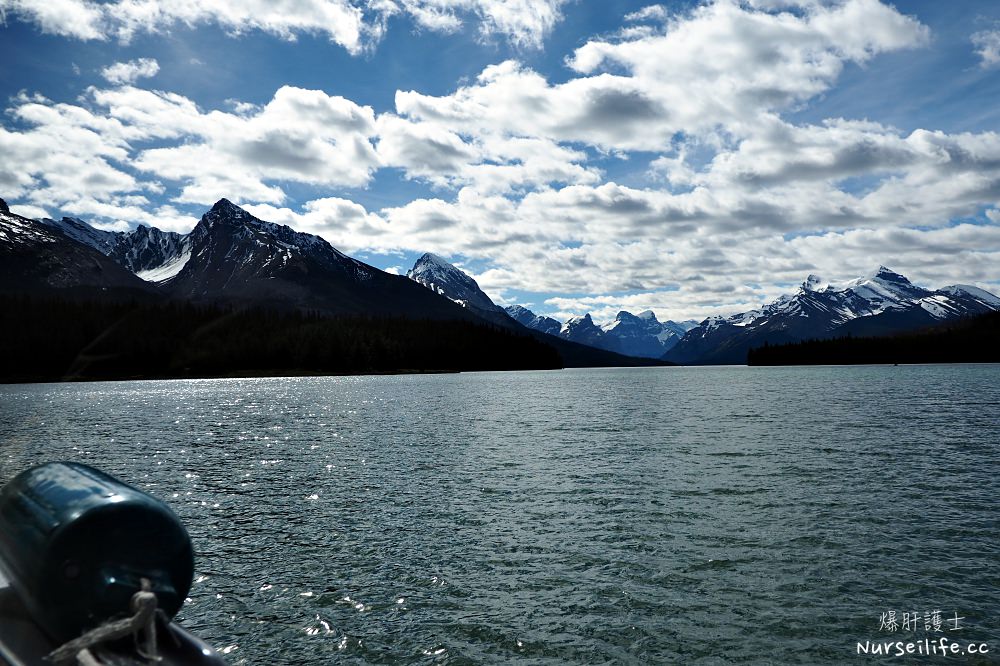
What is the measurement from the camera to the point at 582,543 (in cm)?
2492

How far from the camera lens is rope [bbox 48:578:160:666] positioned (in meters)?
8.99

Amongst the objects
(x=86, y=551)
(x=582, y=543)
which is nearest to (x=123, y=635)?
(x=86, y=551)

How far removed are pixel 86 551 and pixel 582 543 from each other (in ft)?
61.3

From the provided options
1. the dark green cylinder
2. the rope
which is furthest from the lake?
the rope

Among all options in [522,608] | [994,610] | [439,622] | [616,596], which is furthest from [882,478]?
[439,622]

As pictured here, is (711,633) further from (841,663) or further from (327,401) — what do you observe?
(327,401)

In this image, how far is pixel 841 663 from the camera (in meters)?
15.0

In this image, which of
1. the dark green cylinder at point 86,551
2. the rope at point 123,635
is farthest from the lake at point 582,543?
the rope at point 123,635

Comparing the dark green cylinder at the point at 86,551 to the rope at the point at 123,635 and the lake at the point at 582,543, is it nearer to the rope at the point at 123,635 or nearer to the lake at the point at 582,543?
the rope at the point at 123,635

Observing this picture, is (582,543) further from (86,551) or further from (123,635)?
(86,551)

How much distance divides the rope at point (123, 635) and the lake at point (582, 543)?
7247 mm

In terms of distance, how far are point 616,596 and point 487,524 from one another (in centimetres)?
971

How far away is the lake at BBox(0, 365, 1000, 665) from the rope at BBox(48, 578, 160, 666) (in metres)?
7.25

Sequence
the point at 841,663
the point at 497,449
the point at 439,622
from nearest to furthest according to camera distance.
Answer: the point at 841,663 < the point at 439,622 < the point at 497,449
